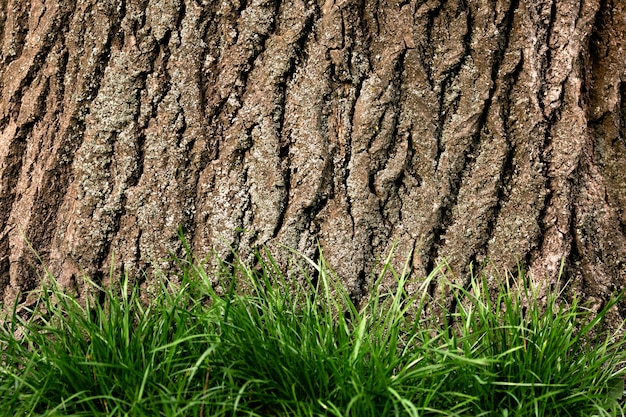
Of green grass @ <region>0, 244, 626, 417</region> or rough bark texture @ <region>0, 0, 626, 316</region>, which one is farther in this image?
rough bark texture @ <region>0, 0, 626, 316</region>

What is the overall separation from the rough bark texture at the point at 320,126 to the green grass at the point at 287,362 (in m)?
0.19

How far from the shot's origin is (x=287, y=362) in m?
2.04

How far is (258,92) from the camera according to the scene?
238cm

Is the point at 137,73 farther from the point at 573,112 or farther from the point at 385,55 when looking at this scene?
the point at 573,112

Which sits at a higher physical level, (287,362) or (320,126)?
(320,126)

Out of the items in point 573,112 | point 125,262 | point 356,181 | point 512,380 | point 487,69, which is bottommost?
point 512,380

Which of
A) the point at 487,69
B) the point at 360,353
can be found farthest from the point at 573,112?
the point at 360,353

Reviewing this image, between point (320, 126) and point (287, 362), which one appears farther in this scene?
point (320, 126)

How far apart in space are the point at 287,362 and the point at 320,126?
2.63 feet

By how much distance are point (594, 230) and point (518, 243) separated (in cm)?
28

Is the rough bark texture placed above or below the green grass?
above

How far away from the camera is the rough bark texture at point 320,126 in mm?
2375

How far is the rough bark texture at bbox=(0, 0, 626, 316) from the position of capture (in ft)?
7.79

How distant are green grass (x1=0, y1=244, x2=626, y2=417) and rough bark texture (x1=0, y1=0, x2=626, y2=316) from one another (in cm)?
19
